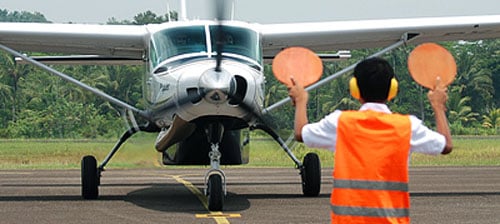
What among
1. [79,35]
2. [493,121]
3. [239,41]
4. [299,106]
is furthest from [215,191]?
[493,121]

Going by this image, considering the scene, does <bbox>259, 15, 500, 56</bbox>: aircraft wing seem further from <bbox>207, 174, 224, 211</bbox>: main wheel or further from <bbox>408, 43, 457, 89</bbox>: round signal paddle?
<bbox>408, 43, 457, 89</bbox>: round signal paddle

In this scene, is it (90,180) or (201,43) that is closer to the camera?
(201,43)

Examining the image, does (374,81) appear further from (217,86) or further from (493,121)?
(493,121)

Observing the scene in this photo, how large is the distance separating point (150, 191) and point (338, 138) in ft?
38.6

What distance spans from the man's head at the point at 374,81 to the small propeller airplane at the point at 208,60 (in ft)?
19.2

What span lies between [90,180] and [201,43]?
2719 millimetres

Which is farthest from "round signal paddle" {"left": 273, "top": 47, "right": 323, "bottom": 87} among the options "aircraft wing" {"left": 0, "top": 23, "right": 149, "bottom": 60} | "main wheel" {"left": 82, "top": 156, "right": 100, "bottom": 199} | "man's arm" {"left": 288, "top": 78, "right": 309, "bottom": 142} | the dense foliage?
the dense foliage

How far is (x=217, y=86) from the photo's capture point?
1095 centimetres

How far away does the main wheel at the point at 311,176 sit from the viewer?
47.6 feet

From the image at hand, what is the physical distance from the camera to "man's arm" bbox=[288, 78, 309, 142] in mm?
4934

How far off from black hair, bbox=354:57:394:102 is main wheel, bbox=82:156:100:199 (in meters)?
9.68

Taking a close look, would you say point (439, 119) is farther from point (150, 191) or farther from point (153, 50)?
point (150, 191)

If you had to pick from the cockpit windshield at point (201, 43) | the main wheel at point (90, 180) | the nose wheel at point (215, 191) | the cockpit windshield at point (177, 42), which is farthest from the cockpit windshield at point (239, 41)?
the main wheel at point (90, 180)

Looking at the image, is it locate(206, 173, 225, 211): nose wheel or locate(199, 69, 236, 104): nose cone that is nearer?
locate(199, 69, 236, 104): nose cone
